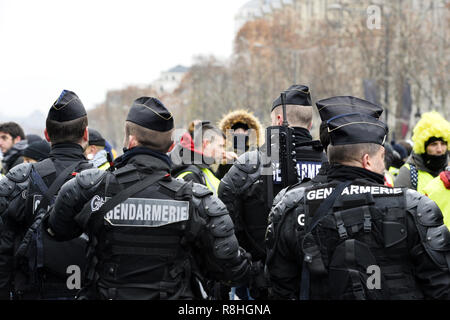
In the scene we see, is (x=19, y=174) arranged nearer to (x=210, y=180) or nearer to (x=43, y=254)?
(x=43, y=254)

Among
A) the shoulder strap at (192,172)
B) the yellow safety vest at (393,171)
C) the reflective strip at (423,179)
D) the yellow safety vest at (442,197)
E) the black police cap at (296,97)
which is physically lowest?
the yellow safety vest at (393,171)

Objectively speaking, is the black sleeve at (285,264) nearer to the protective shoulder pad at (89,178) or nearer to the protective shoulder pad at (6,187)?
the protective shoulder pad at (89,178)

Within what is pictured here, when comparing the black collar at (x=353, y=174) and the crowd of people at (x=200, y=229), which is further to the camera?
the black collar at (x=353, y=174)

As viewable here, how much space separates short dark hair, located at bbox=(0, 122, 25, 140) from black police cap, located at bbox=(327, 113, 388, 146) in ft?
22.3

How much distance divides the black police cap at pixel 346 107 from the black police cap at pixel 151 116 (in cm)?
91

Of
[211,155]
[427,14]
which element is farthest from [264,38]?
[211,155]

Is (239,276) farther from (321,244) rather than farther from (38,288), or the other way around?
(38,288)

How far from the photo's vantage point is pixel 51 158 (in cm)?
499

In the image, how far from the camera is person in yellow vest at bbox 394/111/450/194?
7.05 metres

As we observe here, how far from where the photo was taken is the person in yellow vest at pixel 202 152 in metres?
6.60

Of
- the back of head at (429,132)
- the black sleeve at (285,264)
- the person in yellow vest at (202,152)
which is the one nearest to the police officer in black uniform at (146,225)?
the black sleeve at (285,264)

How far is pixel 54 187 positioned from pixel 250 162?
1.68 metres

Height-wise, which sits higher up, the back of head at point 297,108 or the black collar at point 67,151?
the back of head at point 297,108

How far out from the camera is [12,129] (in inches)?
389
